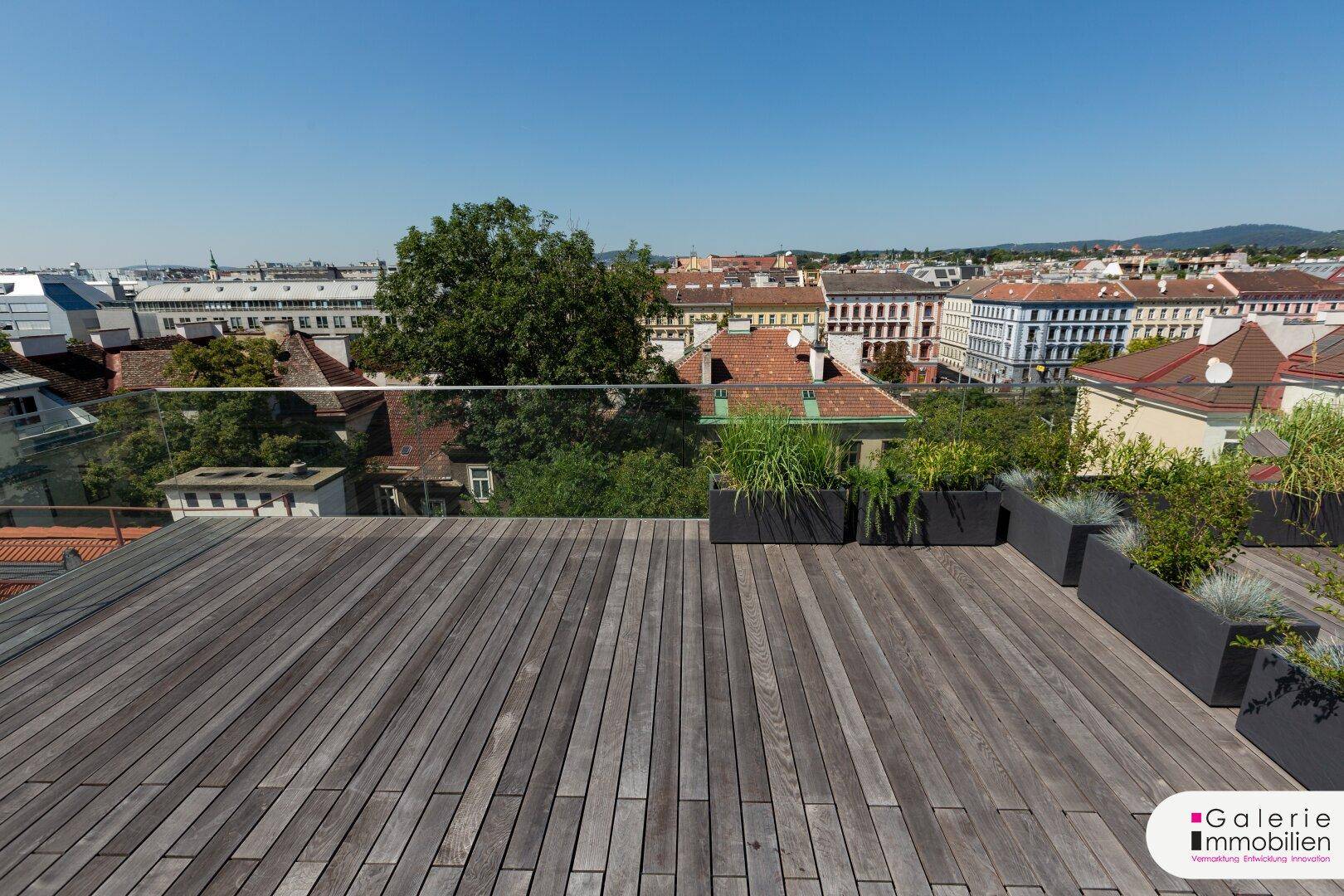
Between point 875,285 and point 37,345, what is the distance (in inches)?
2845

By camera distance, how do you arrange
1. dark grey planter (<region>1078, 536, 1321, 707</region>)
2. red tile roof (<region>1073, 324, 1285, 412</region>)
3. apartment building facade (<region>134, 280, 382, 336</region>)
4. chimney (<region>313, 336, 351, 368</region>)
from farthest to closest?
apartment building facade (<region>134, 280, 382, 336</region>) < chimney (<region>313, 336, 351, 368</region>) < red tile roof (<region>1073, 324, 1285, 412</region>) < dark grey planter (<region>1078, 536, 1321, 707</region>)

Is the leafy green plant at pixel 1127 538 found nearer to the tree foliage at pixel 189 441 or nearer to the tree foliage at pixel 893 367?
the tree foliage at pixel 189 441

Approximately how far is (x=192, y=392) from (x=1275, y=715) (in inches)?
257

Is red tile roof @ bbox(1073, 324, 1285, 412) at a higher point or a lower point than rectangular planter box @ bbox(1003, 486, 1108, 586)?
lower

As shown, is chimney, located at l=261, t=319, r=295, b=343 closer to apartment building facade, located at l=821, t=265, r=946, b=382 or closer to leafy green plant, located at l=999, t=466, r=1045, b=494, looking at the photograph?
leafy green plant, located at l=999, t=466, r=1045, b=494

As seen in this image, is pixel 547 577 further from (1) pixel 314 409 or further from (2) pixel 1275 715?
(2) pixel 1275 715

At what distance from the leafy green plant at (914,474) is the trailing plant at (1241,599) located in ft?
4.69

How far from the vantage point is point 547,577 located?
3.40 metres

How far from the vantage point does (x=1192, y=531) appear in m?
2.64

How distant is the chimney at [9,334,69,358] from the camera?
2178cm

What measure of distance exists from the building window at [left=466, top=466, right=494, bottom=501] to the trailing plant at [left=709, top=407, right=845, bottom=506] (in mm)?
1718

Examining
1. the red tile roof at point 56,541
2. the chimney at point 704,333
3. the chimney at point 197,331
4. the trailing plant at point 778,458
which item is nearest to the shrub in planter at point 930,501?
the trailing plant at point 778,458

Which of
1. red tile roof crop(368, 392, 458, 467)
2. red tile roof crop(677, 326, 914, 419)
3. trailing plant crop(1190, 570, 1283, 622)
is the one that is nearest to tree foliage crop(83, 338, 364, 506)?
red tile roof crop(368, 392, 458, 467)

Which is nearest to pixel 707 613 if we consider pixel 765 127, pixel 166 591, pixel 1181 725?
pixel 1181 725
